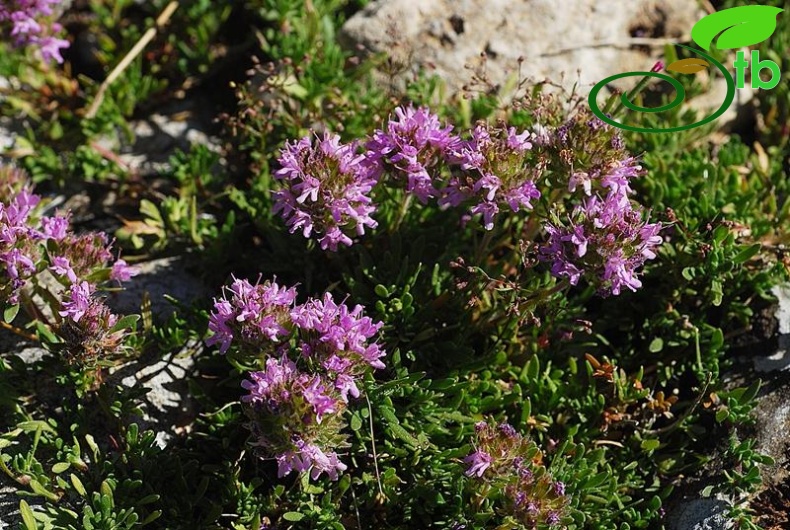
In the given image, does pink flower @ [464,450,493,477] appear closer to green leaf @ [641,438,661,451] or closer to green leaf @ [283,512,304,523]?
green leaf @ [283,512,304,523]

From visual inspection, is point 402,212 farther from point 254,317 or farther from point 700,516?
point 700,516

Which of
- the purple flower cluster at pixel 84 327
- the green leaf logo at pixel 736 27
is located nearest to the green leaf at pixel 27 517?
the purple flower cluster at pixel 84 327

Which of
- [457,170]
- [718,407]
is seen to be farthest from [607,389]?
[457,170]

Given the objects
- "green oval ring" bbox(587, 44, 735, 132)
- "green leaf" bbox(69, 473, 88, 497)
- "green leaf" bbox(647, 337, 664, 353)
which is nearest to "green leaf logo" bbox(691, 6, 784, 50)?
"green oval ring" bbox(587, 44, 735, 132)

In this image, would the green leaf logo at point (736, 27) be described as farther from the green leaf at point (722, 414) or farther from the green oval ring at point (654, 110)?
the green leaf at point (722, 414)

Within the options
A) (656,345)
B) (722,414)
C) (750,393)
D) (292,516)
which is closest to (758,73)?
(656,345)

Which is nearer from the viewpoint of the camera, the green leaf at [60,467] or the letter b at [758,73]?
the green leaf at [60,467]
